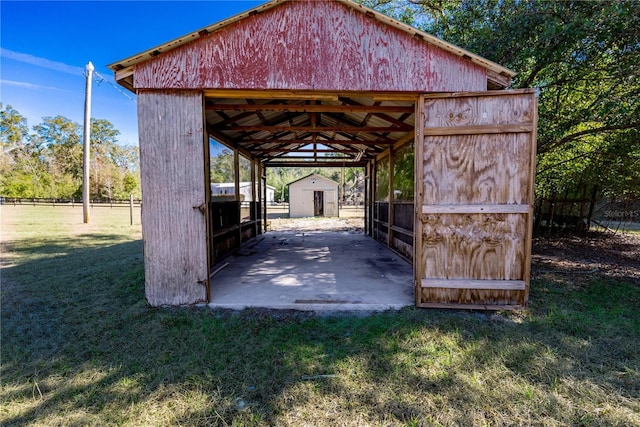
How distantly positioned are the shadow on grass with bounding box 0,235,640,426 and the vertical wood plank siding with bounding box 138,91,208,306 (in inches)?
15.2

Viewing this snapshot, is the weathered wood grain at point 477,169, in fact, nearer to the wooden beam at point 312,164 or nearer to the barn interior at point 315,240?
the barn interior at point 315,240

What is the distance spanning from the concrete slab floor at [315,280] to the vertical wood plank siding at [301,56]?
2.59 metres

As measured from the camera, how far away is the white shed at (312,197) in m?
19.9

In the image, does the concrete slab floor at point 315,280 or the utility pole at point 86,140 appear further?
the utility pole at point 86,140

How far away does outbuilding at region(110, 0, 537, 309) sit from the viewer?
3.26 meters

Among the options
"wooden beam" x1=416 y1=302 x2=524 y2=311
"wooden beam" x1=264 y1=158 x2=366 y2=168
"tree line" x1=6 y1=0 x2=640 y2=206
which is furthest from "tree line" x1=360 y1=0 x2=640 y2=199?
A: "wooden beam" x1=264 y1=158 x2=366 y2=168

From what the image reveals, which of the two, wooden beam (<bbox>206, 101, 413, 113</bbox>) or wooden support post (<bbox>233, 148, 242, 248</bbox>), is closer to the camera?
wooden beam (<bbox>206, 101, 413, 113</bbox>)

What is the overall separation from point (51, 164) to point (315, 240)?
4513 centimetres

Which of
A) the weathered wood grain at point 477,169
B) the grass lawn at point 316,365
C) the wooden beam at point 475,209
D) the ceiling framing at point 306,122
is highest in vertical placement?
the ceiling framing at point 306,122

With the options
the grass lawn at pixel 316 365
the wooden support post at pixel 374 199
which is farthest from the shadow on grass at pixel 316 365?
the wooden support post at pixel 374 199

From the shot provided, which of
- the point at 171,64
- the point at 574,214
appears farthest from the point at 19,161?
the point at 574,214

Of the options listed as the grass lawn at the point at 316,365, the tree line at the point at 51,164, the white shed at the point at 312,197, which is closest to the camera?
the grass lawn at the point at 316,365

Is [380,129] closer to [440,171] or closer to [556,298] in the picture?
[440,171]

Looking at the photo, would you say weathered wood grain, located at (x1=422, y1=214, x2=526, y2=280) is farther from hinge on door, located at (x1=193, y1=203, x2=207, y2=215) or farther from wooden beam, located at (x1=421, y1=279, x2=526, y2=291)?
hinge on door, located at (x1=193, y1=203, x2=207, y2=215)
